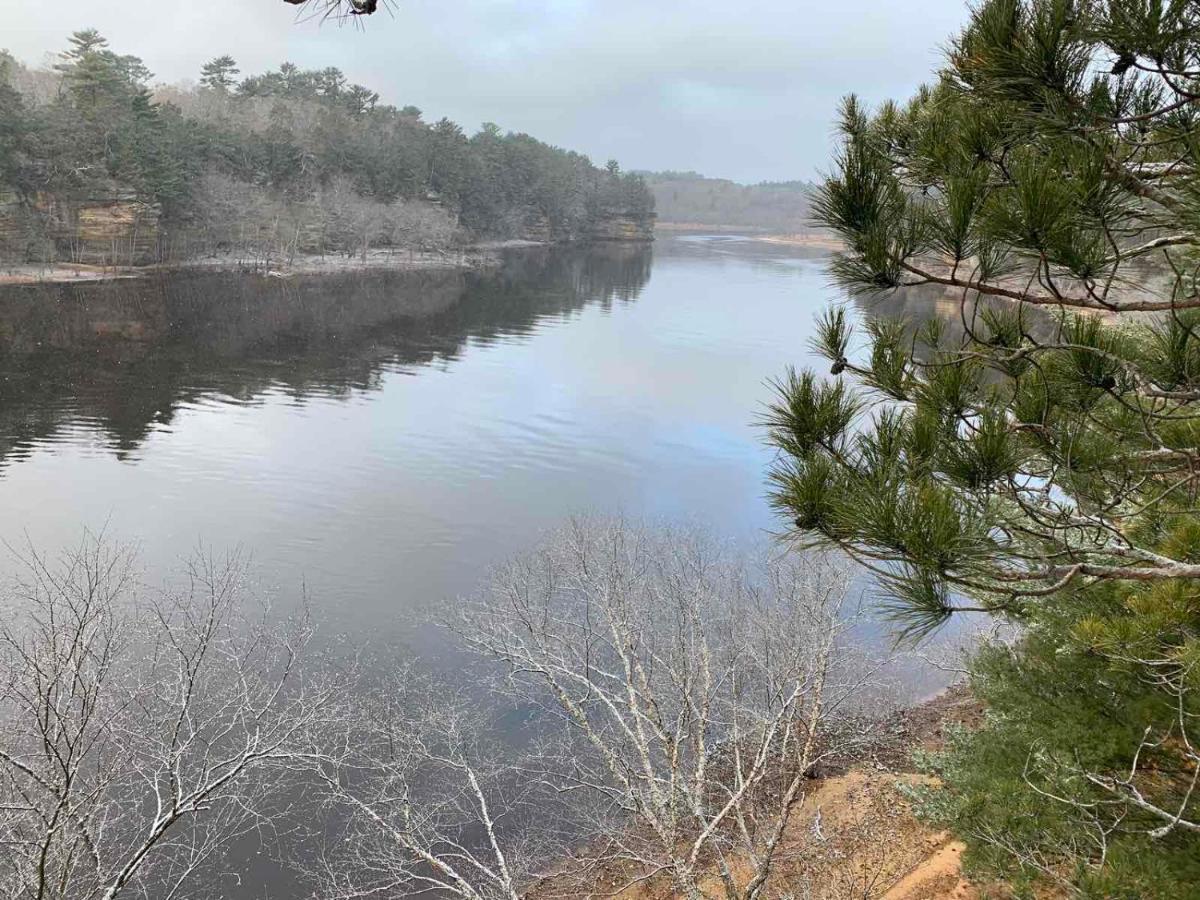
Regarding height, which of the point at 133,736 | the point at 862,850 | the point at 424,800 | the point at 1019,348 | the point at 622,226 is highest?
the point at 622,226

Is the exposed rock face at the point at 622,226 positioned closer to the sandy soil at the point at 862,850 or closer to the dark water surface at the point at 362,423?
the dark water surface at the point at 362,423

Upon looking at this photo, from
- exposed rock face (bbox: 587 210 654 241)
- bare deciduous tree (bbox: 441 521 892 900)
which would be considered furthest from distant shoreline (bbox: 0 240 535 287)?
bare deciduous tree (bbox: 441 521 892 900)

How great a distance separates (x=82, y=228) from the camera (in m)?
43.8

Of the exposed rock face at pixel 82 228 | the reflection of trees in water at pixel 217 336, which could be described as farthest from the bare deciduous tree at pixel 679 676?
the exposed rock face at pixel 82 228

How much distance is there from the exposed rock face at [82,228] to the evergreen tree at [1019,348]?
47.6 meters

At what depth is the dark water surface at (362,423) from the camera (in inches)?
665

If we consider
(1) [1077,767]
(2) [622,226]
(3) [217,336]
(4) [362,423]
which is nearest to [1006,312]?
(1) [1077,767]

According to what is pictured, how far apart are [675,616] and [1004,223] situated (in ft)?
36.0

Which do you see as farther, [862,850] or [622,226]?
[622,226]

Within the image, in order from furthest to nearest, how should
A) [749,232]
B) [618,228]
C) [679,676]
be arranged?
[749,232] < [618,228] < [679,676]

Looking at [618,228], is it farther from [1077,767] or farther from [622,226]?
[1077,767]

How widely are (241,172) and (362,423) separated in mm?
36774

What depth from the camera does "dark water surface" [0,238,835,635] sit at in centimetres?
1689

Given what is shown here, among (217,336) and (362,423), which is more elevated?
(217,336)
